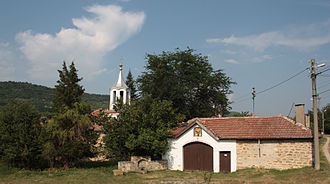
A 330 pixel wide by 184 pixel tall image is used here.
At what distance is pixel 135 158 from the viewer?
22.2 meters

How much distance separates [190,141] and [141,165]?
433cm

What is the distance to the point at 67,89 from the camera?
81.6ft

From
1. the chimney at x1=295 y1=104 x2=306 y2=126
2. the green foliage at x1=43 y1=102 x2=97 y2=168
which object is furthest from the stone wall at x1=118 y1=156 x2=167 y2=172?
the chimney at x1=295 y1=104 x2=306 y2=126

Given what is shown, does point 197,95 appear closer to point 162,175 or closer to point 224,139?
point 224,139

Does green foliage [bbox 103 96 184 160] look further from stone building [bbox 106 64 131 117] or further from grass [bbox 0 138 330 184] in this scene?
stone building [bbox 106 64 131 117]

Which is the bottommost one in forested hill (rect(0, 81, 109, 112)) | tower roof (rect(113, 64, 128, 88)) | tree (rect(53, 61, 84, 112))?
tree (rect(53, 61, 84, 112))

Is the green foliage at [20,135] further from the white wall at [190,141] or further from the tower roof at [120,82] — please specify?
the tower roof at [120,82]

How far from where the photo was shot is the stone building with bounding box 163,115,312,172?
20.1m

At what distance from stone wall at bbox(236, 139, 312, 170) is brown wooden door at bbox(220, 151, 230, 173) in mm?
788

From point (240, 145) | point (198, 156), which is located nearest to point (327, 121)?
point (240, 145)

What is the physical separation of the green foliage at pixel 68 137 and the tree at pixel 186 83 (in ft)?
41.3

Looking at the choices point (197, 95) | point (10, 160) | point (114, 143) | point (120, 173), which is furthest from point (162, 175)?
point (197, 95)

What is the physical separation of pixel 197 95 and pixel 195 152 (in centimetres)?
1541

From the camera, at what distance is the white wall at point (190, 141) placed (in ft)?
69.9
